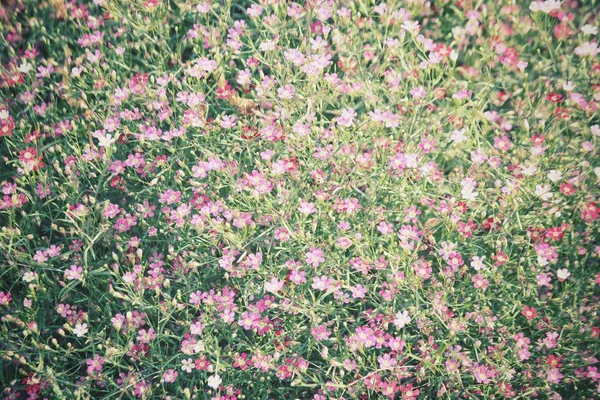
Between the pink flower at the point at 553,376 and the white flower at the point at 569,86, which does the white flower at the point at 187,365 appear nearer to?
the pink flower at the point at 553,376

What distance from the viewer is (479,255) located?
2.80m

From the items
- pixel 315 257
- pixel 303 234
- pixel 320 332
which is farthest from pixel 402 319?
pixel 303 234

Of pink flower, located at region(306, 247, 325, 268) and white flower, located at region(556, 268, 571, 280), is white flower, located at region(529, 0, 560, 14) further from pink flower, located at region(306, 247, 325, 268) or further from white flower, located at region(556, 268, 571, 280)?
pink flower, located at region(306, 247, 325, 268)

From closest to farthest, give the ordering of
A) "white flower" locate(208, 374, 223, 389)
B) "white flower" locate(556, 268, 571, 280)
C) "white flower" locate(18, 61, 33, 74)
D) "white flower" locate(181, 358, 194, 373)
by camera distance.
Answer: "white flower" locate(208, 374, 223, 389) → "white flower" locate(181, 358, 194, 373) → "white flower" locate(556, 268, 571, 280) → "white flower" locate(18, 61, 33, 74)

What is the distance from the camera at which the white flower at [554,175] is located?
8.68ft

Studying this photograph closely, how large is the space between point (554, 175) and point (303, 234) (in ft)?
4.19

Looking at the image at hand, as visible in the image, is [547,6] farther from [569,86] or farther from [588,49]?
[569,86]

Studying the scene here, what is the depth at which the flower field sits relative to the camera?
253 cm

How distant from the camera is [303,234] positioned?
8.46 ft

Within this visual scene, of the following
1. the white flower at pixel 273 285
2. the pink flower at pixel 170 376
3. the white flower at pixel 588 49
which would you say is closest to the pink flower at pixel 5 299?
the pink flower at pixel 170 376

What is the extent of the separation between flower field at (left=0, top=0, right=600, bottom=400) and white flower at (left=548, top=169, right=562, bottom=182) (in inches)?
1.5

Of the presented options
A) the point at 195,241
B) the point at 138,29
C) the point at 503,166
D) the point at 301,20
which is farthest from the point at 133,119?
the point at 503,166

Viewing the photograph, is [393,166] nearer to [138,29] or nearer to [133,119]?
[133,119]

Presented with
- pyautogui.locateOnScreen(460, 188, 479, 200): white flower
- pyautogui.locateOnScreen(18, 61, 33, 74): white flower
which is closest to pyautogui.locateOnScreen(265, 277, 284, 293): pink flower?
pyautogui.locateOnScreen(460, 188, 479, 200): white flower
